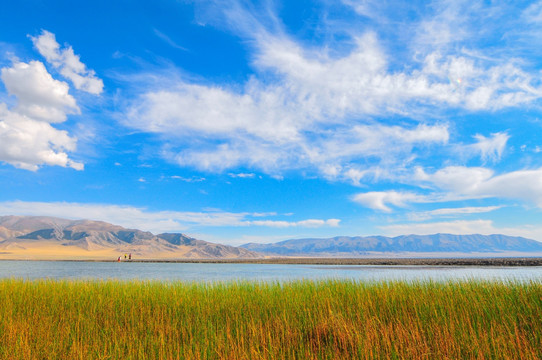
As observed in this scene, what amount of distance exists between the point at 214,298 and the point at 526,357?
8.76 m

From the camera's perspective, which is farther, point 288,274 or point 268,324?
point 288,274

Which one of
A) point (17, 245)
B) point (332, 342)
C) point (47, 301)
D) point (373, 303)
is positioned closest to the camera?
point (332, 342)

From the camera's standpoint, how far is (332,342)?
7.33 meters

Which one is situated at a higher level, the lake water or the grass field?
the grass field

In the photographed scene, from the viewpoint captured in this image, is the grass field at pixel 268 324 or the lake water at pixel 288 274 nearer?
the grass field at pixel 268 324

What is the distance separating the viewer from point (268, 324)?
8.25m

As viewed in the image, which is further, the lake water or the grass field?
the lake water

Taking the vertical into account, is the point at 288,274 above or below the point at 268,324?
below

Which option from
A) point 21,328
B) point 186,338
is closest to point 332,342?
point 186,338

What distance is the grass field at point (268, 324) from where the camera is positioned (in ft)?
21.3

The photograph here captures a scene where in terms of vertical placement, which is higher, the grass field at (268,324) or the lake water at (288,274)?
the grass field at (268,324)

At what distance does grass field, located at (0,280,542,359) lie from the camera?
6500 millimetres

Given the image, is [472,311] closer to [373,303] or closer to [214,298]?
[373,303]

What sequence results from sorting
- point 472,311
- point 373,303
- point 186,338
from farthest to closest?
point 373,303, point 472,311, point 186,338
